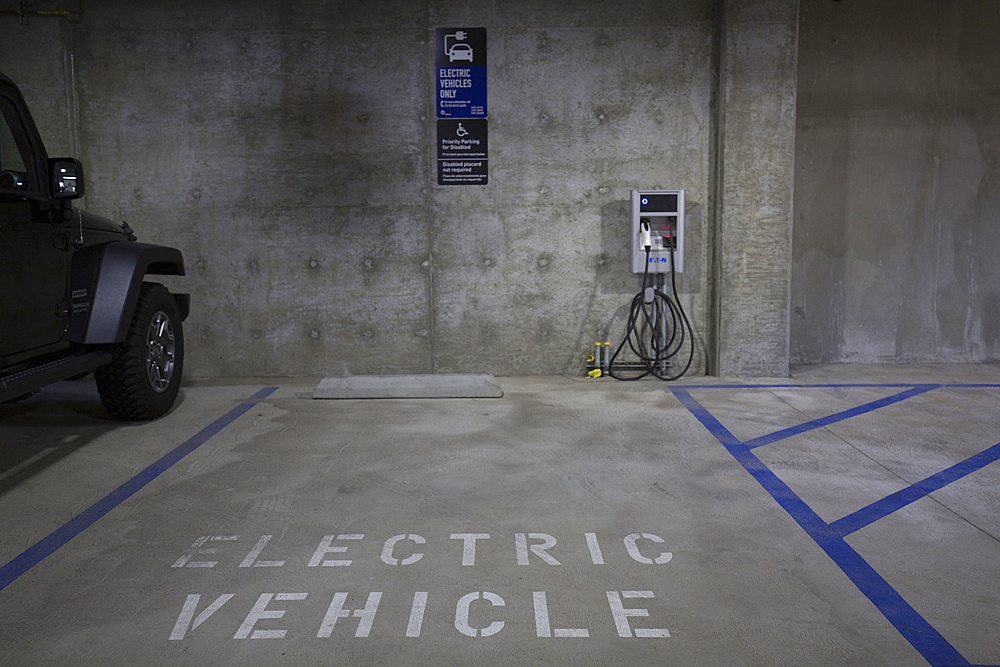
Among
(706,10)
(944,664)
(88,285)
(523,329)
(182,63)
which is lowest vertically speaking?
(944,664)

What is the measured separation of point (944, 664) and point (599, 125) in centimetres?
512

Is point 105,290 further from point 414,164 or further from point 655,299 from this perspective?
point 655,299

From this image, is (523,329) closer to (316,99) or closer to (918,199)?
(316,99)

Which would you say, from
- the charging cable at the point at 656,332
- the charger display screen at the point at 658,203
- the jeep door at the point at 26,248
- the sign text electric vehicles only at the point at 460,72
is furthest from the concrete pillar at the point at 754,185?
the jeep door at the point at 26,248

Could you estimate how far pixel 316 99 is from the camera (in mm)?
6375

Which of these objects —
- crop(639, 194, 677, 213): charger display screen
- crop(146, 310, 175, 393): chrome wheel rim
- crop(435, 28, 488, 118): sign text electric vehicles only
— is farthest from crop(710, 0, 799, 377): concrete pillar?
crop(146, 310, 175, 393): chrome wheel rim

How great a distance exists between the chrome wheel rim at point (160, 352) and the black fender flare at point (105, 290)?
1.18ft

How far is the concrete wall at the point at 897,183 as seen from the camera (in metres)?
6.83

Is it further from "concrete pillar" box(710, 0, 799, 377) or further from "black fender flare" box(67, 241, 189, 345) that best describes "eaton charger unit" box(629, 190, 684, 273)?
"black fender flare" box(67, 241, 189, 345)

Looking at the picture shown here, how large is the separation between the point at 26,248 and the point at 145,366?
119cm

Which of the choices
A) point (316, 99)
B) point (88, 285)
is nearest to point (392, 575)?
point (88, 285)

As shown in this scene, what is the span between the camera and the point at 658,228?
635 cm

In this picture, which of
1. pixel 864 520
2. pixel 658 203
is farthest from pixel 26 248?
pixel 658 203

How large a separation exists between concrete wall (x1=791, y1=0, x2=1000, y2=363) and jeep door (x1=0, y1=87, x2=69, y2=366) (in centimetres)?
610
